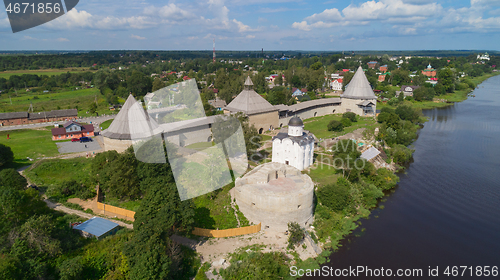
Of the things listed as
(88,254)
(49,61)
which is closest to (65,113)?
(88,254)

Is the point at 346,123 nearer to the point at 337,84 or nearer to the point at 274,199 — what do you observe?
the point at 274,199

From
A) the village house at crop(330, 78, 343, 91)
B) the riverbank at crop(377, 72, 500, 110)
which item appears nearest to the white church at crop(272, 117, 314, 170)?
the riverbank at crop(377, 72, 500, 110)

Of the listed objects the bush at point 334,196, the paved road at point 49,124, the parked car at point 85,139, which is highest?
the paved road at point 49,124

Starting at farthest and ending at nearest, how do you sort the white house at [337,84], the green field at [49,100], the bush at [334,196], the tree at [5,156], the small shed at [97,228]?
the white house at [337,84] → the green field at [49,100] → the tree at [5,156] → the bush at [334,196] → the small shed at [97,228]

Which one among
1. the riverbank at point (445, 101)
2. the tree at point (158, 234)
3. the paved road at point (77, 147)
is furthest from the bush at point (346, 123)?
the paved road at point (77, 147)

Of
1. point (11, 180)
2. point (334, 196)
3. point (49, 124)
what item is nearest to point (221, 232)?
point (334, 196)

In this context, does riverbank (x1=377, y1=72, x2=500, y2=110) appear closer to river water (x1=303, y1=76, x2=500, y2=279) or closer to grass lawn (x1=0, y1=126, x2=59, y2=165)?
river water (x1=303, y1=76, x2=500, y2=279)

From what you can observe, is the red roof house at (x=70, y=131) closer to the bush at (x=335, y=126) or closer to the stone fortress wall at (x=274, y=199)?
the stone fortress wall at (x=274, y=199)

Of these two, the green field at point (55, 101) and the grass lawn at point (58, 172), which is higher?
the green field at point (55, 101)
